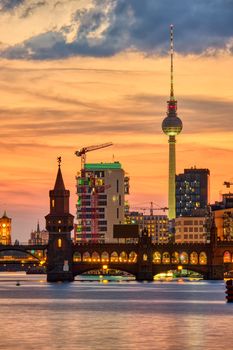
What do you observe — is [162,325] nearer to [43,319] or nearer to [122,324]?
[122,324]

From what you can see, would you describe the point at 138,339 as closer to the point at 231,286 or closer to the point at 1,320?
the point at 1,320

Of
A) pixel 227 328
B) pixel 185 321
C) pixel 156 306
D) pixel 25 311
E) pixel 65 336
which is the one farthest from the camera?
pixel 156 306

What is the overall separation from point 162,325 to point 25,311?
1306 inches

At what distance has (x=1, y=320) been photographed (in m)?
152

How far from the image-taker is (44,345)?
119 meters

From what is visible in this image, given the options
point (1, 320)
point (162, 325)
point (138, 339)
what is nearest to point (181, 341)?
point (138, 339)

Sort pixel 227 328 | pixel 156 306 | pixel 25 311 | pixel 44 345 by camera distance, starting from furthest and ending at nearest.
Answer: pixel 156 306
pixel 25 311
pixel 227 328
pixel 44 345

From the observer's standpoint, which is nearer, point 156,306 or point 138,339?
point 138,339

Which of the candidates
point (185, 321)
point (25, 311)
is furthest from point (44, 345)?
point (25, 311)

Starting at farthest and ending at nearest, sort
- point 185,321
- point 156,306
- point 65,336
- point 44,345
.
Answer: point 156,306 → point 185,321 → point 65,336 → point 44,345

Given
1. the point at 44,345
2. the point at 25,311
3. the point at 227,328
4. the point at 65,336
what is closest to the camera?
the point at 44,345

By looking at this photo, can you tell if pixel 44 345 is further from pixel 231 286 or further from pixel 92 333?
pixel 231 286

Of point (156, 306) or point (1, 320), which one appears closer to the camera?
point (1, 320)

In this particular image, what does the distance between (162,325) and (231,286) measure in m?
47.6
